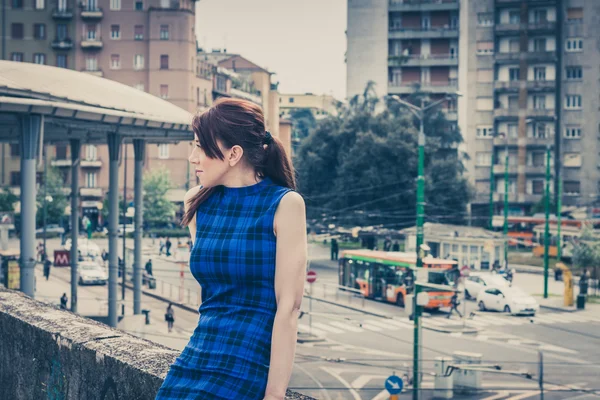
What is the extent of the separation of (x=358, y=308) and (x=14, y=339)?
35.3 m

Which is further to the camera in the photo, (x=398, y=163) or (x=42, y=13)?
(x=42, y=13)

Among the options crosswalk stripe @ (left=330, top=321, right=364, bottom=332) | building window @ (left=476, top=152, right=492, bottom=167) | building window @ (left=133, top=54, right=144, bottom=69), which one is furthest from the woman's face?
building window @ (left=133, top=54, right=144, bottom=69)

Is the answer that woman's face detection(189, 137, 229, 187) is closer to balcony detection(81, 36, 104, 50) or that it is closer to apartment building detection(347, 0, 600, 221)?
apartment building detection(347, 0, 600, 221)

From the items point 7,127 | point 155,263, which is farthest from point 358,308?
point 155,263

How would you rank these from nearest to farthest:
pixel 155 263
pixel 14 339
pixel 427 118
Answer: pixel 14 339
pixel 155 263
pixel 427 118

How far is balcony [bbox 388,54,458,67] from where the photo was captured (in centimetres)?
8125

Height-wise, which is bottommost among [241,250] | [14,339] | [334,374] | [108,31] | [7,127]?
[334,374]

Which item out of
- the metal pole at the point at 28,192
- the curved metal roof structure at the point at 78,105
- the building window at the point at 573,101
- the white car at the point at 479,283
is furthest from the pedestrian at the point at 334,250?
the metal pole at the point at 28,192

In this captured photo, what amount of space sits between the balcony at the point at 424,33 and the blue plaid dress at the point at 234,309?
260 feet

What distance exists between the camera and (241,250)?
3.33 meters

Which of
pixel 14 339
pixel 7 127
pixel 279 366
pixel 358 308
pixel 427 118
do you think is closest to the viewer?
pixel 279 366

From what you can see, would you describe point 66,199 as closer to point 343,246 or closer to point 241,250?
point 343,246

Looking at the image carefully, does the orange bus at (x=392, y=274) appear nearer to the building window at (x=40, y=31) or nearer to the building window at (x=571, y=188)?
the building window at (x=571, y=188)

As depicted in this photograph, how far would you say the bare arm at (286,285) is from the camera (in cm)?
320
